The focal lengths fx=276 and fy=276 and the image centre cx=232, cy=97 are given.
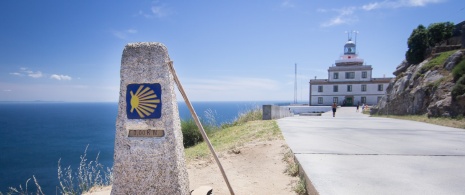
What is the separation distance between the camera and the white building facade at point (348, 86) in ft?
170

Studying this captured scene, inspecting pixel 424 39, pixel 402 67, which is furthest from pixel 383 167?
pixel 402 67

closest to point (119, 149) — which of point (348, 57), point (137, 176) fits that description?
point (137, 176)

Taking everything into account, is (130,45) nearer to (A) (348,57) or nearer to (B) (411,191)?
(B) (411,191)

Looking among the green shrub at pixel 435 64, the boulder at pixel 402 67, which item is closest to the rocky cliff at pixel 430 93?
the green shrub at pixel 435 64

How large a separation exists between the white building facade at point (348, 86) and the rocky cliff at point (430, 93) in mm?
26702

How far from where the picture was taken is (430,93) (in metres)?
18.7

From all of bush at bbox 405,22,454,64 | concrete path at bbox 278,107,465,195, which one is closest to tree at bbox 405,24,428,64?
bush at bbox 405,22,454,64

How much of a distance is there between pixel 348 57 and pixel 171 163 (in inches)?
2311

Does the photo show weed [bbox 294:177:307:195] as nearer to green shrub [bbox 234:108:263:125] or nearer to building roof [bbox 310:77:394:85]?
green shrub [bbox 234:108:263:125]

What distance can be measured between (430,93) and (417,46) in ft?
53.6

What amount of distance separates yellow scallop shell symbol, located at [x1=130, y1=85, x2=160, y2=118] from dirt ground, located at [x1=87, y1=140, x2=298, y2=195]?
6.47ft

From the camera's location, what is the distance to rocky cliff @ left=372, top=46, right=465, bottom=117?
52.1 feet

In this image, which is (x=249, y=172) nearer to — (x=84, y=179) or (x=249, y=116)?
(x=84, y=179)

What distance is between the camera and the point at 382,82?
2031 inches
